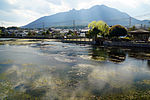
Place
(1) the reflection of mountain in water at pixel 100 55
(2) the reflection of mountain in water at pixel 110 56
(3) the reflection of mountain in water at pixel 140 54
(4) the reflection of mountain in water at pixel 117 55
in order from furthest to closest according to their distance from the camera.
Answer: (3) the reflection of mountain in water at pixel 140 54, (1) the reflection of mountain in water at pixel 100 55, (4) the reflection of mountain in water at pixel 117 55, (2) the reflection of mountain in water at pixel 110 56

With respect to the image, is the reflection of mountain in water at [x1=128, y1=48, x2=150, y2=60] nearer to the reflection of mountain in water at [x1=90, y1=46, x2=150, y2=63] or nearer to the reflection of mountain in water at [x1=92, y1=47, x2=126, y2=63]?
the reflection of mountain in water at [x1=90, y1=46, x2=150, y2=63]

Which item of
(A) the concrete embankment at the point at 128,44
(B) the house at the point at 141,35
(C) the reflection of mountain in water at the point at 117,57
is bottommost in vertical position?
(C) the reflection of mountain in water at the point at 117,57

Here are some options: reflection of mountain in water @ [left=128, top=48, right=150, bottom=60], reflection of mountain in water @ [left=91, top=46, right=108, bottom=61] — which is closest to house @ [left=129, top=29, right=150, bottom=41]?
reflection of mountain in water @ [left=128, top=48, right=150, bottom=60]

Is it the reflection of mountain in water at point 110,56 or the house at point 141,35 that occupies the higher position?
the house at point 141,35

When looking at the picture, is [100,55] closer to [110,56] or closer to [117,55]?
[110,56]

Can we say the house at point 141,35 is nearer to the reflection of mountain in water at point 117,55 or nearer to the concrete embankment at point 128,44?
the concrete embankment at point 128,44

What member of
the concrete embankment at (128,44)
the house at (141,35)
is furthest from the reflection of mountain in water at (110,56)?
the house at (141,35)

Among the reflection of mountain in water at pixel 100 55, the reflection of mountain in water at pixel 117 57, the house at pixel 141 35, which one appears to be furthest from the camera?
the house at pixel 141 35

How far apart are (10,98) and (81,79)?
567 cm

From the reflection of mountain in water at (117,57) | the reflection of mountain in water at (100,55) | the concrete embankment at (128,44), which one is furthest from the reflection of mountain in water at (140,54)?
the concrete embankment at (128,44)

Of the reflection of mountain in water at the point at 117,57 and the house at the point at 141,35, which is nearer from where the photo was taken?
the reflection of mountain in water at the point at 117,57

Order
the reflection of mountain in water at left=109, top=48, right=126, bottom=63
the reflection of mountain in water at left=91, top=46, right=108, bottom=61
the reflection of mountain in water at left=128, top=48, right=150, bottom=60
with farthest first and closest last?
the reflection of mountain in water at left=128, top=48, right=150, bottom=60 → the reflection of mountain in water at left=91, top=46, right=108, bottom=61 → the reflection of mountain in water at left=109, top=48, right=126, bottom=63

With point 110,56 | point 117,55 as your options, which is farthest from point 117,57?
point 117,55

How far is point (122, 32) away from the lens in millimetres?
35250
